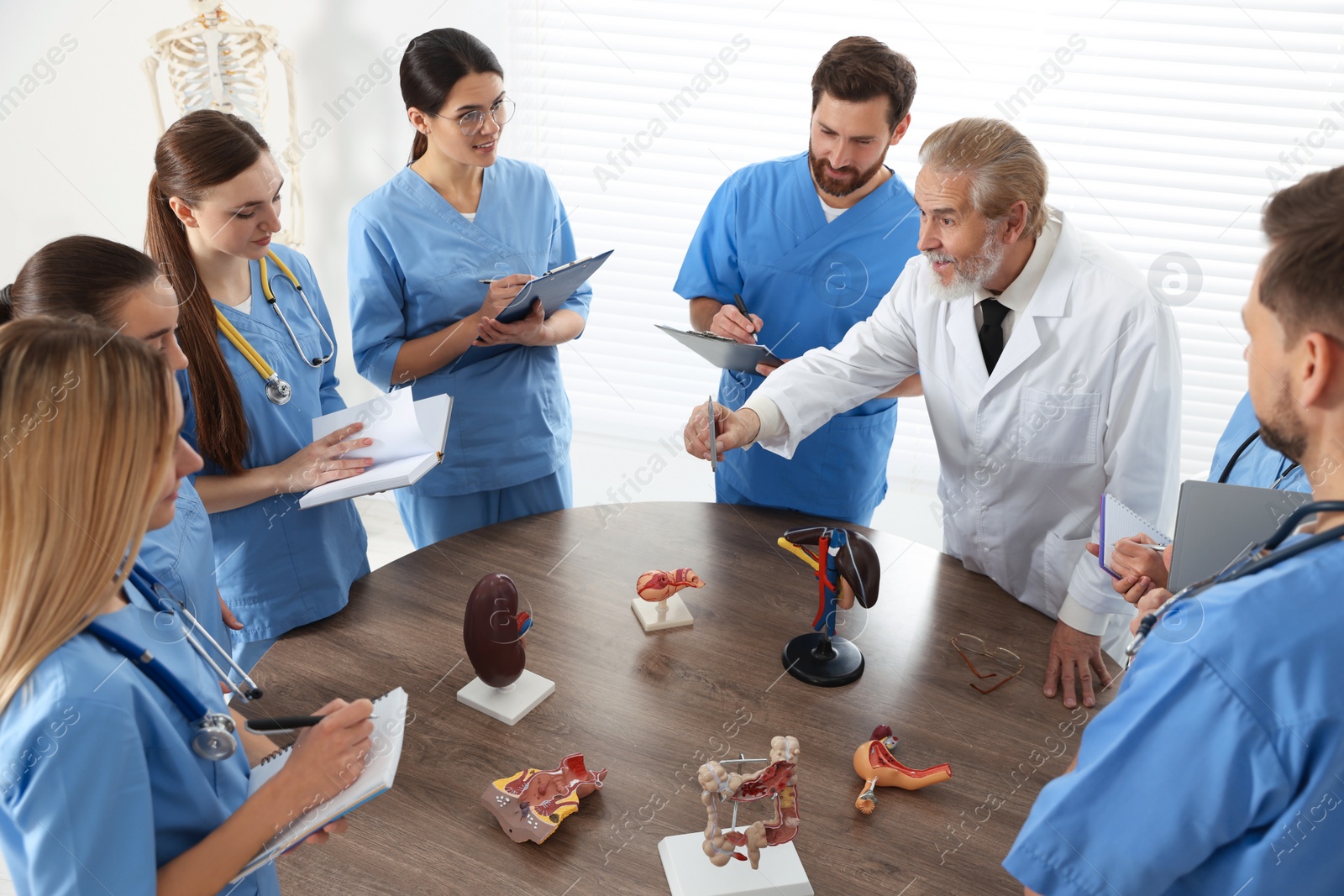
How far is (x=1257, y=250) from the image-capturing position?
3.50 meters

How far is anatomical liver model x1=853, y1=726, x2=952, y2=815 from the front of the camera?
5.01ft

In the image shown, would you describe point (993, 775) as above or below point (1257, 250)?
below

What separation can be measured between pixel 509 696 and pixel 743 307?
160 cm

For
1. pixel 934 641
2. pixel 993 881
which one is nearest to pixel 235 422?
pixel 934 641

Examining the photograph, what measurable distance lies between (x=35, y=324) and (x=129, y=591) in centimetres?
40

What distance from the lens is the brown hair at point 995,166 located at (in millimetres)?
2072

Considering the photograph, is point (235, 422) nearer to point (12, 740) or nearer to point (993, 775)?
point (12, 740)

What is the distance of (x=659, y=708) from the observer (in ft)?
5.70

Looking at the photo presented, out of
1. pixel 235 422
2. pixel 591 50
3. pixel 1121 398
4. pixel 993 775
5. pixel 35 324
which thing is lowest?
pixel 993 775

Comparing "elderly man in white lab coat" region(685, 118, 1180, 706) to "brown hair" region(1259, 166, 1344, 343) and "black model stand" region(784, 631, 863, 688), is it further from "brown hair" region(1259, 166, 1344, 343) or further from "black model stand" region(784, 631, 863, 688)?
"brown hair" region(1259, 166, 1344, 343)

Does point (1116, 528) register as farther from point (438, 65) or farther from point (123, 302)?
point (438, 65)

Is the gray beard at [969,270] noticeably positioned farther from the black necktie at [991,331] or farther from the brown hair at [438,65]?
the brown hair at [438,65]

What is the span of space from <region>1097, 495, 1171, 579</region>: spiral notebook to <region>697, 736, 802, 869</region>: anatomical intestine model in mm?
752

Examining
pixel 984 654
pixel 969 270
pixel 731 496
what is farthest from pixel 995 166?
pixel 731 496
